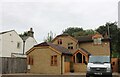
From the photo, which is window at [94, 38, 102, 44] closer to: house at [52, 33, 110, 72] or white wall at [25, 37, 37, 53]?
house at [52, 33, 110, 72]

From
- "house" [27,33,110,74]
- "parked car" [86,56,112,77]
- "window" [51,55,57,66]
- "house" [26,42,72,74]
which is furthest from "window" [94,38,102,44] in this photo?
"parked car" [86,56,112,77]

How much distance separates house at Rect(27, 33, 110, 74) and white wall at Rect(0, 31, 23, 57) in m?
9.73

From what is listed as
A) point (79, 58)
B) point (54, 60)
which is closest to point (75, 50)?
point (79, 58)

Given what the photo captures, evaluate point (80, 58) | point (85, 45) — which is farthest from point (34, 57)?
point (85, 45)

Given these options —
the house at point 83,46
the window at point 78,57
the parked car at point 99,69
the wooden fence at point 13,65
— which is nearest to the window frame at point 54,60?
the house at point 83,46

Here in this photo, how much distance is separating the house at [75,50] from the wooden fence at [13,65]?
179 cm

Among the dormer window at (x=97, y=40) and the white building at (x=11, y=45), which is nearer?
the dormer window at (x=97, y=40)

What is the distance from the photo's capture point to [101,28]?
255 ft

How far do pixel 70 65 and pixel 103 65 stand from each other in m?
14.6

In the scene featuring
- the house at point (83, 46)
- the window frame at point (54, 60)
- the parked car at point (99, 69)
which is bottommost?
the parked car at point (99, 69)

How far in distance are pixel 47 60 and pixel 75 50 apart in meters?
6.52

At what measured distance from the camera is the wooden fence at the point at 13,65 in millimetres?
37375

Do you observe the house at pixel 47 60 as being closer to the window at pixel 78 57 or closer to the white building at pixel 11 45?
the window at pixel 78 57

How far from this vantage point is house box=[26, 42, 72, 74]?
37719 mm
